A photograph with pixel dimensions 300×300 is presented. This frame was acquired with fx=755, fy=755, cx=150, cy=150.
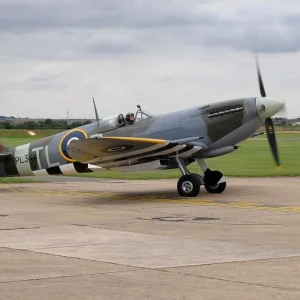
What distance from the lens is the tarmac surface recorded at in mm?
7715

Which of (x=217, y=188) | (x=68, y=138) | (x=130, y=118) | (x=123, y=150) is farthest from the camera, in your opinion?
(x=68, y=138)

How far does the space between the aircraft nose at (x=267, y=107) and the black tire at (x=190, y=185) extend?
2.43 m

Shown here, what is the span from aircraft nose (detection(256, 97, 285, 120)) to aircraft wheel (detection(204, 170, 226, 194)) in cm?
220

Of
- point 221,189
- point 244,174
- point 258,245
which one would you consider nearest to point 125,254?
point 258,245

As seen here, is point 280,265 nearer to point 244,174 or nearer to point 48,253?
point 48,253

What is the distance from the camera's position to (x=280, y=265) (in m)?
8.95

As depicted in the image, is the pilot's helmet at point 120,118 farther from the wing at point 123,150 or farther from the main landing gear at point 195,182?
the main landing gear at point 195,182

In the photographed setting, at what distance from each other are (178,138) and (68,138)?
11.1ft

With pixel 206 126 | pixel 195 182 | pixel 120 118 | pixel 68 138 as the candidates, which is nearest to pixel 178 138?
pixel 206 126

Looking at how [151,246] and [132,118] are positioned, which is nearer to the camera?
[151,246]

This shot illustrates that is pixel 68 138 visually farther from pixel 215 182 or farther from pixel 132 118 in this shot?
pixel 215 182

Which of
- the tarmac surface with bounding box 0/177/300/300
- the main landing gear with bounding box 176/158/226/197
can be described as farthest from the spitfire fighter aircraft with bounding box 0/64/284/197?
the tarmac surface with bounding box 0/177/300/300

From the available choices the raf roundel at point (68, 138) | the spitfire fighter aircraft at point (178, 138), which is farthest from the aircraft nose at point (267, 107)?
the raf roundel at point (68, 138)

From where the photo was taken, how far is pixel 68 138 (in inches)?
856
